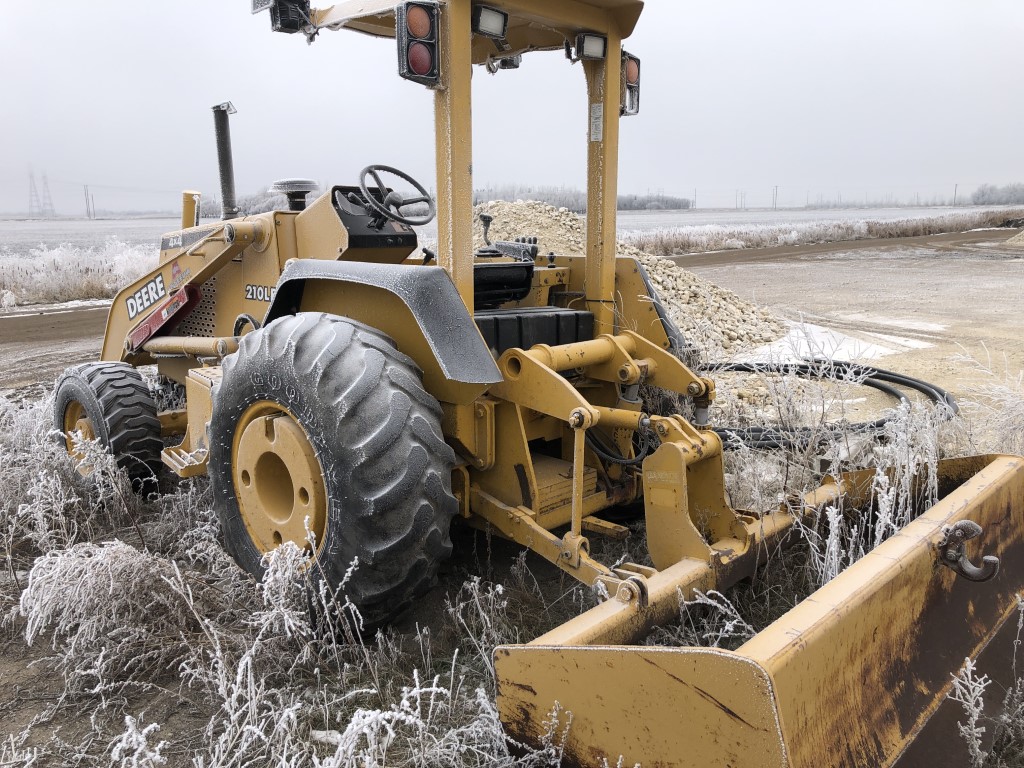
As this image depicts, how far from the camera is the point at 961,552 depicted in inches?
95.4

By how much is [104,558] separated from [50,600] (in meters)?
0.25

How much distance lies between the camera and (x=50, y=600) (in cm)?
319

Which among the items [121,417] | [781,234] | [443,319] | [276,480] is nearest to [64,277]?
[121,417]

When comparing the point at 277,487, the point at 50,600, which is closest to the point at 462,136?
the point at 277,487

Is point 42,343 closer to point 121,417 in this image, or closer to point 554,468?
point 121,417

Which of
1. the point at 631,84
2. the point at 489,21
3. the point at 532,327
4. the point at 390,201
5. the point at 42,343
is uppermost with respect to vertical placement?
the point at 489,21

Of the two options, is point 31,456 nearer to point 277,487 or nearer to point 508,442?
point 277,487

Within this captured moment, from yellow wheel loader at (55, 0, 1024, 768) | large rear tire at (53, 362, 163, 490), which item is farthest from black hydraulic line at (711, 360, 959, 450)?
large rear tire at (53, 362, 163, 490)

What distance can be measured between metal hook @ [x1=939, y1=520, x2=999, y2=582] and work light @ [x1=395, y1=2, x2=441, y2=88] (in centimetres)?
241

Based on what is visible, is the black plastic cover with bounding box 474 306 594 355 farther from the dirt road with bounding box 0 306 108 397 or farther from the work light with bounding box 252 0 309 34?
the dirt road with bounding box 0 306 108 397

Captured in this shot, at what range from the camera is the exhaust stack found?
5086 millimetres

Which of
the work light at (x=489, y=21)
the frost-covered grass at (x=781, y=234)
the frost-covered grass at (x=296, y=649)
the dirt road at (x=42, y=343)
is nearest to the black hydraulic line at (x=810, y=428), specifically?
the frost-covered grass at (x=296, y=649)

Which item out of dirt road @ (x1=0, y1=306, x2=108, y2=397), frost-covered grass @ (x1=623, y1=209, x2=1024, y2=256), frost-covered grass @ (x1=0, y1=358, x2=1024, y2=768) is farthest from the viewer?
frost-covered grass @ (x1=623, y1=209, x2=1024, y2=256)

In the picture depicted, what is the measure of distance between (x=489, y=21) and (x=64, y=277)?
17.5 m
